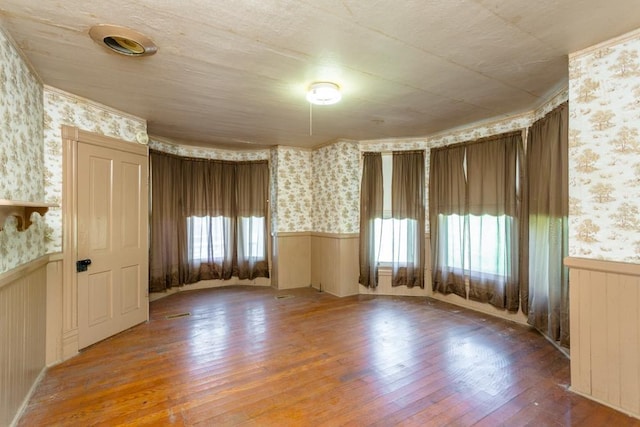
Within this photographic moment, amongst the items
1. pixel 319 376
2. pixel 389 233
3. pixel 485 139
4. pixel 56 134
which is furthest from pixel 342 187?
pixel 56 134

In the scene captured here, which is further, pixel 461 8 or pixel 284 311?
pixel 284 311

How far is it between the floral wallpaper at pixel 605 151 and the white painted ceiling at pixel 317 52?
0.59 ft

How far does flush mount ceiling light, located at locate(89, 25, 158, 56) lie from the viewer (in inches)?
74.6

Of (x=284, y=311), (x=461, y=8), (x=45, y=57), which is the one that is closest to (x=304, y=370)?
(x=284, y=311)

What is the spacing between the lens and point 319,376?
250cm

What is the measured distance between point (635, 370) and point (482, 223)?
2172mm

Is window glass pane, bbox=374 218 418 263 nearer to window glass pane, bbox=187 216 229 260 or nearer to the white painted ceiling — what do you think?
the white painted ceiling

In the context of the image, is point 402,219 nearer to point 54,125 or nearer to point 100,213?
point 100,213

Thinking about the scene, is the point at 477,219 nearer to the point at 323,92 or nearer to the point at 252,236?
the point at 323,92

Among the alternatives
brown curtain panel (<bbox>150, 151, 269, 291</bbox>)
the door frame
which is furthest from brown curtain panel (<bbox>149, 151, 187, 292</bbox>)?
the door frame

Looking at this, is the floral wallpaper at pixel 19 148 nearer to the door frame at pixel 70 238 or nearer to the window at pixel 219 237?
the door frame at pixel 70 238

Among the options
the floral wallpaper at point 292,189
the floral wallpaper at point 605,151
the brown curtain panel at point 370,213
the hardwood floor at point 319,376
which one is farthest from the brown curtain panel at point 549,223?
the floral wallpaper at point 292,189

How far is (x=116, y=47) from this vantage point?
2.10 meters

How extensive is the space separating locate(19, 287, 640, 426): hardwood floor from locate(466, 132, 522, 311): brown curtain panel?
1.26 feet
